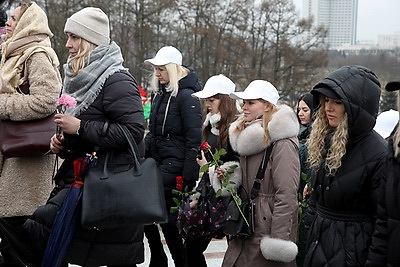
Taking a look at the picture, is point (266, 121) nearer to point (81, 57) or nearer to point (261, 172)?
point (261, 172)

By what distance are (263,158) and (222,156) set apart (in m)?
0.65

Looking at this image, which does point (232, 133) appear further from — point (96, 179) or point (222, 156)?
point (96, 179)

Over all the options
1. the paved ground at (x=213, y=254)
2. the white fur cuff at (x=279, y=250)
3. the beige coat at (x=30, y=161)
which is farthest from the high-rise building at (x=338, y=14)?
the white fur cuff at (x=279, y=250)

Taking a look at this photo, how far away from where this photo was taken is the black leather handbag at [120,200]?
3670 mm

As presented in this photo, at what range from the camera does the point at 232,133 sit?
4293 millimetres

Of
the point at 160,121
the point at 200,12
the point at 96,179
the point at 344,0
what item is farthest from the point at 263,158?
the point at 344,0

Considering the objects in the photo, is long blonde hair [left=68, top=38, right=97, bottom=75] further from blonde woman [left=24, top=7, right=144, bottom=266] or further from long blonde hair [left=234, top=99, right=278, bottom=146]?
long blonde hair [left=234, top=99, right=278, bottom=146]

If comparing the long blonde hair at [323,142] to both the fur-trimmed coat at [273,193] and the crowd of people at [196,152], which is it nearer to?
the crowd of people at [196,152]

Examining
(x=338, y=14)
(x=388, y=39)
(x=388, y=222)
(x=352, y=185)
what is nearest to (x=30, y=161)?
(x=352, y=185)

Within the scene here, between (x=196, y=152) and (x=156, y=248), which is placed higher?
(x=196, y=152)

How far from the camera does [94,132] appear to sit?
380 centimetres

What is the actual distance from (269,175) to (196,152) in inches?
53.1

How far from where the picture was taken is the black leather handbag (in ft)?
12.0

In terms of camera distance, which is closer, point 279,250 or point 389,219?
point 389,219
